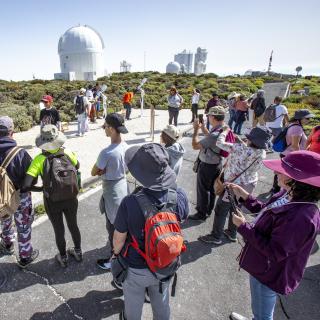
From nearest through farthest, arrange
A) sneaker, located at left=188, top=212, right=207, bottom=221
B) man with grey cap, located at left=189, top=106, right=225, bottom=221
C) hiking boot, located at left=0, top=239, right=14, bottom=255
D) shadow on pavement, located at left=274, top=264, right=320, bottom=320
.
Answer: shadow on pavement, located at left=274, top=264, right=320, bottom=320
hiking boot, located at left=0, top=239, right=14, bottom=255
man with grey cap, located at left=189, top=106, right=225, bottom=221
sneaker, located at left=188, top=212, right=207, bottom=221

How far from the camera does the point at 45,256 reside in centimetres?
375

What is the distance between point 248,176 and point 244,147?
0.45m

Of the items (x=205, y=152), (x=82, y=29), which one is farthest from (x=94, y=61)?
(x=205, y=152)

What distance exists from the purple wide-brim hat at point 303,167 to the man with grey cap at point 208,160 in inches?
80.7

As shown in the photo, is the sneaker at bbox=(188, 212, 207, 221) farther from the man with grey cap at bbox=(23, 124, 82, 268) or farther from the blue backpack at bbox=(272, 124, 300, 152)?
the man with grey cap at bbox=(23, 124, 82, 268)

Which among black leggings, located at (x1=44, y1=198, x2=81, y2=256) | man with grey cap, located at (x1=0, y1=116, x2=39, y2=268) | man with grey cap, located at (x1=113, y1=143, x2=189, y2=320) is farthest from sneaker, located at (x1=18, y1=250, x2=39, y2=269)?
man with grey cap, located at (x1=113, y1=143, x2=189, y2=320)

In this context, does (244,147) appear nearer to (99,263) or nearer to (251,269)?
(251,269)

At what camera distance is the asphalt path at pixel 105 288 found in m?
2.97

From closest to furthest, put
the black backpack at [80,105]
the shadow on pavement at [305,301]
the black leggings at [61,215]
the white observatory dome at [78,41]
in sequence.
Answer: the shadow on pavement at [305,301]
the black leggings at [61,215]
the black backpack at [80,105]
the white observatory dome at [78,41]

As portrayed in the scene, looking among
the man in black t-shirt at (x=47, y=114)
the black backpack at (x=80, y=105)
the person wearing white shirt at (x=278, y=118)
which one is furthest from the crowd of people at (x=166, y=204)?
the black backpack at (x=80, y=105)

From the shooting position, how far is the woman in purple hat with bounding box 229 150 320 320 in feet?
5.87

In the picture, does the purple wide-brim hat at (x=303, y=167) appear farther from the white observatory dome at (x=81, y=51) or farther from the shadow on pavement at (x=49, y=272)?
the white observatory dome at (x=81, y=51)

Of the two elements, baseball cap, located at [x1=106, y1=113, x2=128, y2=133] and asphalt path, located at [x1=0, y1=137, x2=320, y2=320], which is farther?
baseball cap, located at [x1=106, y1=113, x2=128, y2=133]

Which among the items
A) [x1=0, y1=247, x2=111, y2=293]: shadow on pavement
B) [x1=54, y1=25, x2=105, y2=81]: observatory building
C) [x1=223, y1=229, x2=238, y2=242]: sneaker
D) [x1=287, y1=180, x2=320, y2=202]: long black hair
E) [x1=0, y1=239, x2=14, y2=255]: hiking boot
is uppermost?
[x1=54, y1=25, x2=105, y2=81]: observatory building
